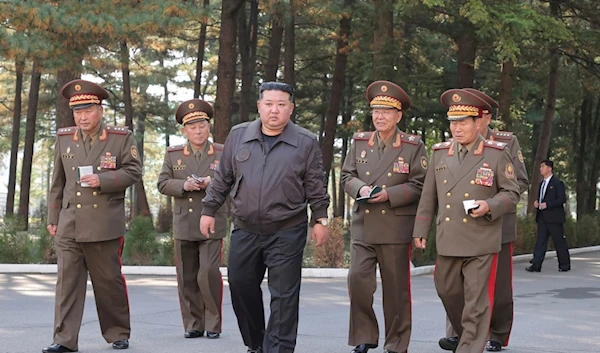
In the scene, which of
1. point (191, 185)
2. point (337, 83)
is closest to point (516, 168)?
point (191, 185)

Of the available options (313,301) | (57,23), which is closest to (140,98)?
(57,23)

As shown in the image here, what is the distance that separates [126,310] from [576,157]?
3498 centimetres

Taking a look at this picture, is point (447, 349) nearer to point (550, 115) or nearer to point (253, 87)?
point (550, 115)

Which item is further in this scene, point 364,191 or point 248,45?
point 248,45

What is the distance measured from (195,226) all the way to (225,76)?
13.4 meters

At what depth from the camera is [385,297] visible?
8.85m

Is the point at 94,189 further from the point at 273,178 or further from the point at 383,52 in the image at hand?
the point at 383,52

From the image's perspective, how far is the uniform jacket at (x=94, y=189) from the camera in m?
8.91

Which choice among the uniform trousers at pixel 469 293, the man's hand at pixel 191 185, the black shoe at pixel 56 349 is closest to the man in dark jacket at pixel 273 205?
the uniform trousers at pixel 469 293

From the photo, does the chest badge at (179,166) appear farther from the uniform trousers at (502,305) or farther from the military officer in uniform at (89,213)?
the uniform trousers at (502,305)

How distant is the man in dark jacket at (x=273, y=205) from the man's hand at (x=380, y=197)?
111cm

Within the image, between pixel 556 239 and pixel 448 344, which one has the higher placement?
pixel 556 239

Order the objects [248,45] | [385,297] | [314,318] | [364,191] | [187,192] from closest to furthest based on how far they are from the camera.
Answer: [364,191], [385,297], [187,192], [314,318], [248,45]

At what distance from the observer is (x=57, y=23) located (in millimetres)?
19406
